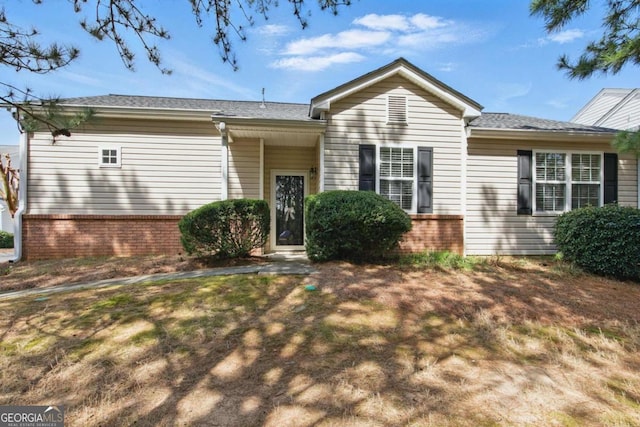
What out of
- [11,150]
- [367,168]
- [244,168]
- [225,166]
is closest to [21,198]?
[225,166]

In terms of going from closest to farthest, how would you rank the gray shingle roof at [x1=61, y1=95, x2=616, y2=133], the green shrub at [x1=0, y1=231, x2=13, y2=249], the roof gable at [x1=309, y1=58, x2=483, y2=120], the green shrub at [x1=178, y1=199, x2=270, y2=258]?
the green shrub at [x1=178, y1=199, x2=270, y2=258] → the roof gable at [x1=309, y1=58, x2=483, y2=120] → the gray shingle roof at [x1=61, y1=95, x2=616, y2=133] → the green shrub at [x1=0, y1=231, x2=13, y2=249]

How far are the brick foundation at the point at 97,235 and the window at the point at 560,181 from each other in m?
9.69

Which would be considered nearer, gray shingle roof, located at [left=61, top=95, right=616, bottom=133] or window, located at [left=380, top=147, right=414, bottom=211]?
window, located at [left=380, top=147, right=414, bottom=211]

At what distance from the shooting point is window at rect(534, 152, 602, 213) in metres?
8.61

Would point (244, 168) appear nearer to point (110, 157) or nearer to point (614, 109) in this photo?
point (110, 157)

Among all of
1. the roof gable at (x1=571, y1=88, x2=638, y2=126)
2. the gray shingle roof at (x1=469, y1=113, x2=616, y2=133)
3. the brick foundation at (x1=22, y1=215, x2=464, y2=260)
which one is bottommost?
the brick foundation at (x1=22, y1=215, x2=464, y2=260)

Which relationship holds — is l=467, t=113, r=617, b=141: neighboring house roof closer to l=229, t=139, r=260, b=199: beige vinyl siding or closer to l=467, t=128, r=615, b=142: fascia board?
l=467, t=128, r=615, b=142: fascia board

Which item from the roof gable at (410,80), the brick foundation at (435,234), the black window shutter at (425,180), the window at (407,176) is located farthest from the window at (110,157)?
the black window shutter at (425,180)

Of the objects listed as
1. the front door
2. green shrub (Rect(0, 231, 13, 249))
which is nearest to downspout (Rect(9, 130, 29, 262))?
the front door

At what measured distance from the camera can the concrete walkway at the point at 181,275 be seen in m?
5.21

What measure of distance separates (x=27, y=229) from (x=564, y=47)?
13.7m

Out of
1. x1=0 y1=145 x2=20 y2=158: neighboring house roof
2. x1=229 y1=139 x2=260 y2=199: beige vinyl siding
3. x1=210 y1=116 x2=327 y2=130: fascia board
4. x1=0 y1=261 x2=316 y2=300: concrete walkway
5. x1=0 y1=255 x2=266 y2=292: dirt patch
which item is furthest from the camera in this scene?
x1=0 y1=145 x2=20 y2=158: neighboring house roof

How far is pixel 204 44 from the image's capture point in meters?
4.27

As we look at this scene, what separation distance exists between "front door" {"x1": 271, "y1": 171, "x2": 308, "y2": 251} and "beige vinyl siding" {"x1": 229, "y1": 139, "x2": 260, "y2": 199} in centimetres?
66
